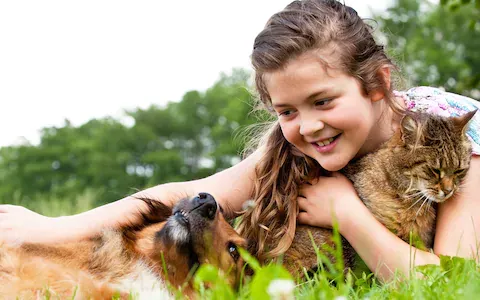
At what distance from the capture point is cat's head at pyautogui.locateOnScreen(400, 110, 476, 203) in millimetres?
3795

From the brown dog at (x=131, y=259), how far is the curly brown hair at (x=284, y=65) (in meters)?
0.56

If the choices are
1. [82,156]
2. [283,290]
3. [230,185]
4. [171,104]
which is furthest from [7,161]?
[283,290]

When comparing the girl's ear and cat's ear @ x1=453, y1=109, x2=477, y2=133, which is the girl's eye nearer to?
the girl's ear

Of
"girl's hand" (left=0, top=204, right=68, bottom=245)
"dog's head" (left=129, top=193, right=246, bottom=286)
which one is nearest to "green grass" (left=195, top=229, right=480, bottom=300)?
"dog's head" (left=129, top=193, right=246, bottom=286)

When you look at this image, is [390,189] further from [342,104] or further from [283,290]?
[283,290]

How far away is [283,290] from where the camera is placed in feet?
5.03

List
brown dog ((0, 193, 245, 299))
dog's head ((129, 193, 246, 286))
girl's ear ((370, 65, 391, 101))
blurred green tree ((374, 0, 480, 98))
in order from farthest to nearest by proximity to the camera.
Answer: blurred green tree ((374, 0, 480, 98))
girl's ear ((370, 65, 391, 101))
dog's head ((129, 193, 246, 286))
brown dog ((0, 193, 245, 299))

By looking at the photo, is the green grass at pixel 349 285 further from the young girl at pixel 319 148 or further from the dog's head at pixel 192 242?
the young girl at pixel 319 148

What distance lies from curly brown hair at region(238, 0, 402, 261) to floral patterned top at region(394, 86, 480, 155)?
29cm

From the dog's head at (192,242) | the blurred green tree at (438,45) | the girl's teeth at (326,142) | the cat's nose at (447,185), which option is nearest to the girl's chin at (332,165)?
the girl's teeth at (326,142)

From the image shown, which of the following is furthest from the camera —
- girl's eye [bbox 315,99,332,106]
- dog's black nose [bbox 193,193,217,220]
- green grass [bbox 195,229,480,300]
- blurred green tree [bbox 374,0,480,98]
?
blurred green tree [bbox 374,0,480,98]

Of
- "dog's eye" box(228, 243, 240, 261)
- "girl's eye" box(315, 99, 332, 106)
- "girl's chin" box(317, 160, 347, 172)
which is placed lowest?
"dog's eye" box(228, 243, 240, 261)

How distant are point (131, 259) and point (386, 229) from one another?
1.57m

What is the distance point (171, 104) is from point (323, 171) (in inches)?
1529
